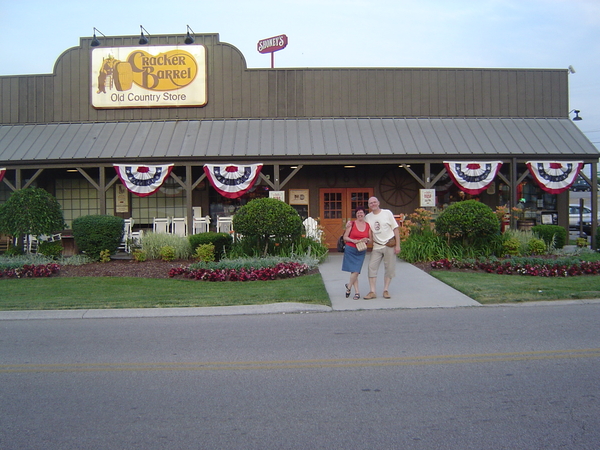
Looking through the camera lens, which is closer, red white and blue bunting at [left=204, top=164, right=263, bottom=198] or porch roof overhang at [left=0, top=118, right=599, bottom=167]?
red white and blue bunting at [left=204, top=164, right=263, bottom=198]

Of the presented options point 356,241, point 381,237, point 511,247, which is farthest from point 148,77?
point 511,247

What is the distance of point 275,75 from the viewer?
19391 millimetres

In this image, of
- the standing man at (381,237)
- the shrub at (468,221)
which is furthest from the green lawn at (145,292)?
the shrub at (468,221)

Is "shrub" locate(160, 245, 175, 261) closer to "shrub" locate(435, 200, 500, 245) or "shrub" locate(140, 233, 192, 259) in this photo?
"shrub" locate(140, 233, 192, 259)

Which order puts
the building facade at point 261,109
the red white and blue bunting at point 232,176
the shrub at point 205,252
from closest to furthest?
1. the shrub at point 205,252
2. the red white and blue bunting at point 232,176
3. the building facade at point 261,109

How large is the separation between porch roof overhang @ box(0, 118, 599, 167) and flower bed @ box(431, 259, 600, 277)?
5586 mm

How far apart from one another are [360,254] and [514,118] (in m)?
12.7

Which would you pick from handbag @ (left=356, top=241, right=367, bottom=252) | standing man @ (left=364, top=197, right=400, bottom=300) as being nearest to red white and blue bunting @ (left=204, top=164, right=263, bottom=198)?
standing man @ (left=364, top=197, right=400, bottom=300)

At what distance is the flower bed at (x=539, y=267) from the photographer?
476 inches

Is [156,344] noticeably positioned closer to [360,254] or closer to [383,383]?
[383,383]

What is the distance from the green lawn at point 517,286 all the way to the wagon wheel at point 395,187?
7.49 meters

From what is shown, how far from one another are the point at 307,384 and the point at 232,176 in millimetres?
12405

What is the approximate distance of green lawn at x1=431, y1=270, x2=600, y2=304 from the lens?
31.7ft

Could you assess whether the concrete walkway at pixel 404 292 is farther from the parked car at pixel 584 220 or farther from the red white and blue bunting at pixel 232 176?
the parked car at pixel 584 220
